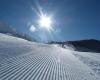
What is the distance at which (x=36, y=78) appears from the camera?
5656mm

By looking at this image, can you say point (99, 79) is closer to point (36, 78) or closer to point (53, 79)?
point (53, 79)

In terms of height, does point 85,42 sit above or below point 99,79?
above

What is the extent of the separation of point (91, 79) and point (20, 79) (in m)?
4.54

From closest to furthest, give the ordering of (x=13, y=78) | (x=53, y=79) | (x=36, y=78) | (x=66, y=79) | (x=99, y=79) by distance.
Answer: (x=13, y=78), (x=36, y=78), (x=53, y=79), (x=66, y=79), (x=99, y=79)

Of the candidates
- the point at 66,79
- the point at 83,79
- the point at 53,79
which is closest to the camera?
the point at 53,79

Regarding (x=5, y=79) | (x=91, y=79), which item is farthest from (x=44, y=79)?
(x=91, y=79)

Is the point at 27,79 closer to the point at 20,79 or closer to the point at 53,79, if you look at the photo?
the point at 20,79

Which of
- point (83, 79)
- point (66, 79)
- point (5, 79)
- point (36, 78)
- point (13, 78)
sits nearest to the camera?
point (5, 79)

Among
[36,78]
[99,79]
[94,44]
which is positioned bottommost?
[99,79]

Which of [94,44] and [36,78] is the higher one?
[94,44]

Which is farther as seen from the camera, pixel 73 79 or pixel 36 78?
pixel 73 79

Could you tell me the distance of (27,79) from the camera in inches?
207

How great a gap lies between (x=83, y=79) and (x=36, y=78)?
3.02 m

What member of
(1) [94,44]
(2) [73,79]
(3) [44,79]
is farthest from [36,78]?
(1) [94,44]
